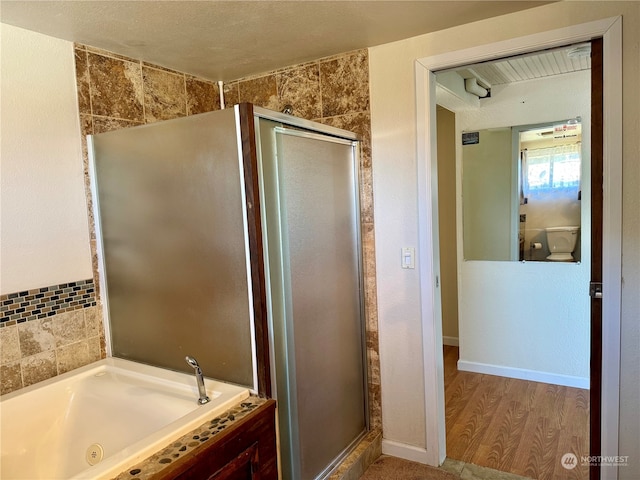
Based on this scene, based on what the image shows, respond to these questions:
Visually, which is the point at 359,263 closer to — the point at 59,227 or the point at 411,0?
the point at 411,0

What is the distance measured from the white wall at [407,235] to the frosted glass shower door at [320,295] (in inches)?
6.0

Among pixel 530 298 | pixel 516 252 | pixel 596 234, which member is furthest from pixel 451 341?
pixel 596 234

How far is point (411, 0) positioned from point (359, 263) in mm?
1302

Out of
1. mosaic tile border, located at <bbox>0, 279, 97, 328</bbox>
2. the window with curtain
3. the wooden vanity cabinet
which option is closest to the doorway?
the window with curtain

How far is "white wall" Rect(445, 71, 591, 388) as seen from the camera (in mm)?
3135

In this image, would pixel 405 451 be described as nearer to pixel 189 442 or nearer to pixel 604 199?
pixel 189 442

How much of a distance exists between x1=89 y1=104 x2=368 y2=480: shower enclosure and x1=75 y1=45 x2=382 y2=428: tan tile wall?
0.49 ft

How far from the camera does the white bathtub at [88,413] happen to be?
1.67 meters

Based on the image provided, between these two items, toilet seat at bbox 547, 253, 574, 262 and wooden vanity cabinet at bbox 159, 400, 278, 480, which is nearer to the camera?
wooden vanity cabinet at bbox 159, 400, 278, 480

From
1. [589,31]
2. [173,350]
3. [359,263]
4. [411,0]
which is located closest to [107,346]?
[173,350]

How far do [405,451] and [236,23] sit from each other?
237 cm

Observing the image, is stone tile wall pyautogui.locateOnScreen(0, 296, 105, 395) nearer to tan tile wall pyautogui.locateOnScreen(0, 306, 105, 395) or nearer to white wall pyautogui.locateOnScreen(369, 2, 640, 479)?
tan tile wall pyautogui.locateOnScreen(0, 306, 105, 395)

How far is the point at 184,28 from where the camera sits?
1929 millimetres

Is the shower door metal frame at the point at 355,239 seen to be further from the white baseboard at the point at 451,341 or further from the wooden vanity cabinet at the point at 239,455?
the white baseboard at the point at 451,341
